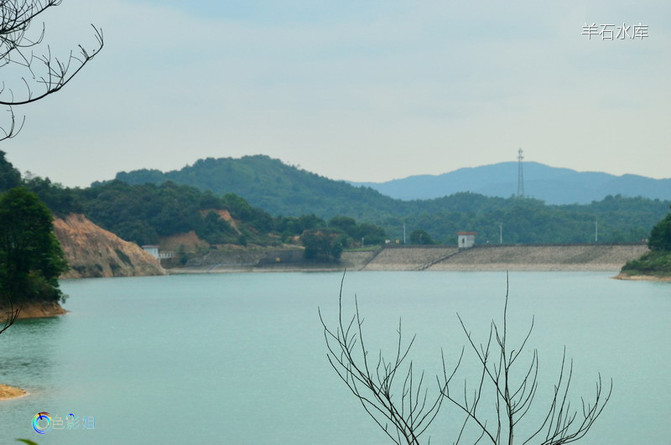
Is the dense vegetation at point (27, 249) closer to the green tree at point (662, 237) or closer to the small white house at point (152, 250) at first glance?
the green tree at point (662, 237)

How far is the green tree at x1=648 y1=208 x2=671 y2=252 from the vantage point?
10800cm

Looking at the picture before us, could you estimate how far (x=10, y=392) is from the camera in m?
31.2

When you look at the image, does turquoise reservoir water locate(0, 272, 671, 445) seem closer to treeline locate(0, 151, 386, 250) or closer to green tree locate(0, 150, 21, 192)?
green tree locate(0, 150, 21, 192)

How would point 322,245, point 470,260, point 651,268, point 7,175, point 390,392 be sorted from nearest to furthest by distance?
point 390,392
point 651,268
point 7,175
point 470,260
point 322,245

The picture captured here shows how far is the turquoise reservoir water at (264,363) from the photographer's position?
27.3 m

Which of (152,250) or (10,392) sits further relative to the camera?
(152,250)

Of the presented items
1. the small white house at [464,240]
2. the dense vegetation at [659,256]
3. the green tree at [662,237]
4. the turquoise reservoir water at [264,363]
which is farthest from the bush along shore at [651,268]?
the small white house at [464,240]

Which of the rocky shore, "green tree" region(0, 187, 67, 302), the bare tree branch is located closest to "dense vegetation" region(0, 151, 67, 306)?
"green tree" region(0, 187, 67, 302)

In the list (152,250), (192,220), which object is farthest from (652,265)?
(192,220)

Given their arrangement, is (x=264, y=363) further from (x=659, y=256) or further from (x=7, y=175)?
(x=7, y=175)

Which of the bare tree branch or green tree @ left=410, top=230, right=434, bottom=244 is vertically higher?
green tree @ left=410, top=230, right=434, bottom=244

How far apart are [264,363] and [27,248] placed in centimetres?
2481

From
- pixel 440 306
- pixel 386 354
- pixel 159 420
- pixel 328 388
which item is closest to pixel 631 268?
pixel 440 306

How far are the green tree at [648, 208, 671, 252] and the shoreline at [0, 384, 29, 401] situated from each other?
92.1 m
